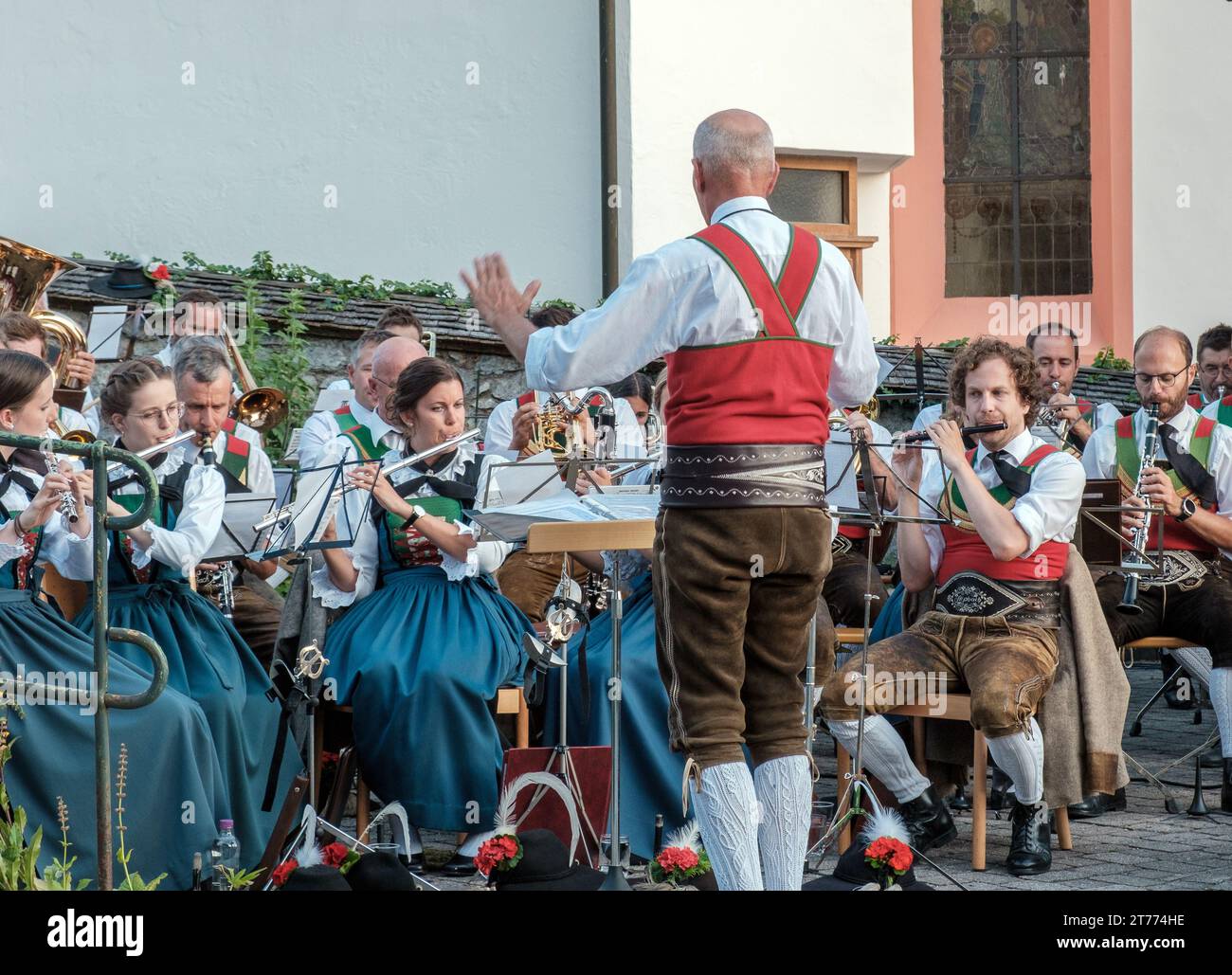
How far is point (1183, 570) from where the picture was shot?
652 cm

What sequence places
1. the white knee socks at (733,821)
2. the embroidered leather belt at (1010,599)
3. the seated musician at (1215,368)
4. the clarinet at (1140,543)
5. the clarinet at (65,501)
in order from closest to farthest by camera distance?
the white knee socks at (733,821) < the clarinet at (65,501) < the embroidered leather belt at (1010,599) < the clarinet at (1140,543) < the seated musician at (1215,368)

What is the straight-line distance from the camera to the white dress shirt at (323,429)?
6504 millimetres

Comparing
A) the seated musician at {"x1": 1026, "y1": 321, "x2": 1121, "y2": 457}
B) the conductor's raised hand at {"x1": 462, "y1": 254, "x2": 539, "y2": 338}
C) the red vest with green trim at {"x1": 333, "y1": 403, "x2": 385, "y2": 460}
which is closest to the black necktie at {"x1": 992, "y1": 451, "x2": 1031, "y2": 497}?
the seated musician at {"x1": 1026, "y1": 321, "x2": 1121, "y2": 457}

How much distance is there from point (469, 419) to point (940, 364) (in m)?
2.99

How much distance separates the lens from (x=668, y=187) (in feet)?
38.8

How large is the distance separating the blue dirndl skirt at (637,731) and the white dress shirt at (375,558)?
44cm

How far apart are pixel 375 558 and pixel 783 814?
2.28m

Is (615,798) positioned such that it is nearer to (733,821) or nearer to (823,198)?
(733,821)

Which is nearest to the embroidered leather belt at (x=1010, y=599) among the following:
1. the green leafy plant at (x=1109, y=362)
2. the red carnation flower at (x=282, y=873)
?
→ the red carnation flower at (x=282, y=873)

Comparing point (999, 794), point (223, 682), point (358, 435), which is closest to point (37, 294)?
point (358, 435)

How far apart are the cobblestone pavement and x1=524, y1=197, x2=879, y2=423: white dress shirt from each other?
1.75 metres

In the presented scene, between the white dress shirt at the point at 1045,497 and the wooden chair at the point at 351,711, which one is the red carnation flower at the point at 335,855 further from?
the white dress shirt at the point at 1045,497
